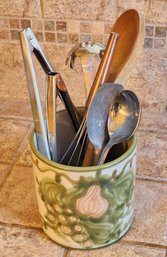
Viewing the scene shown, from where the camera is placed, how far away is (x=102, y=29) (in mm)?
683

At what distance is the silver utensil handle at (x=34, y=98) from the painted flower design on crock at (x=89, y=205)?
36mm

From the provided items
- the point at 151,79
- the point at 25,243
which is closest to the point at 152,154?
the point at 151,79

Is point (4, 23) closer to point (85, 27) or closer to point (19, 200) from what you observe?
point (85, 27)

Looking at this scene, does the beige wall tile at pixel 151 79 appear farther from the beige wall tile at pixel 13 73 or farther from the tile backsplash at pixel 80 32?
the beige wall tile at pixel 13 73

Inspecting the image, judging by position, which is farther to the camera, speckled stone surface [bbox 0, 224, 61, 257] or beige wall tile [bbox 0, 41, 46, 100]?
beige wall tile [bbox 0, 41, 46, 100]

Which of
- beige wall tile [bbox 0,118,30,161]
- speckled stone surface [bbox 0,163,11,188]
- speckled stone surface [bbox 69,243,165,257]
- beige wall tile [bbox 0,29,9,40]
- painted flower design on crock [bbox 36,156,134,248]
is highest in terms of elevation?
beige wall tile [bbox 0,29,9,40]

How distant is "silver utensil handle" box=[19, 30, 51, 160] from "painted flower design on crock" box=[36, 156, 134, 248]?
4 cm

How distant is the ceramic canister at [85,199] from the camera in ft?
1.46

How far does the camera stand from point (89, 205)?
459 mm

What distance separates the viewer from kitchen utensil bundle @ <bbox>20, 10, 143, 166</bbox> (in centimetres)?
45

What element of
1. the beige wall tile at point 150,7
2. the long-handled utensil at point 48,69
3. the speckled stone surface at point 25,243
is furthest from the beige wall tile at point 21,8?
the speckled stone surface at point 25,243

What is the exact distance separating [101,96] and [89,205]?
0.38 ft

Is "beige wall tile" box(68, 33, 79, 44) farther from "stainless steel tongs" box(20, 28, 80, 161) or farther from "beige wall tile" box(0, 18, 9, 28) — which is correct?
"stainless steel tongs" box(20, 28, 80, 161)

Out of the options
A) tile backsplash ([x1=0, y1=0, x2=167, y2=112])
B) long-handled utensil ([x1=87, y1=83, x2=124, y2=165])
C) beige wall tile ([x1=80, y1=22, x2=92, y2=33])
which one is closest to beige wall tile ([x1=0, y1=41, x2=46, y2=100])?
tile backsplash ([x1=0, y1=0, x2=167, y2=112])
